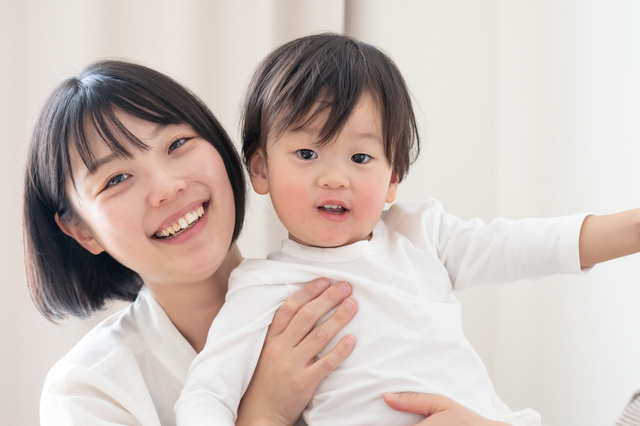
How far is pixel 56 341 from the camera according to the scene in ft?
5.60

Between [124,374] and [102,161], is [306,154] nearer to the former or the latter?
[102,161]

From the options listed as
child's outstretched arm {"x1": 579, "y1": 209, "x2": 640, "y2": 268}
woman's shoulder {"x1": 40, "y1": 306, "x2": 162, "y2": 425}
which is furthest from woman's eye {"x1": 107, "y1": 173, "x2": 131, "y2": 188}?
child's outstretched arm {"x1": 579, "y1": 209, "x2": 640, "y2": 268}

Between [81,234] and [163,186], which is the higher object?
[163,186]

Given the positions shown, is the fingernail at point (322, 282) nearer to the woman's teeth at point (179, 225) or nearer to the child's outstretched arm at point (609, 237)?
the woman's teeth at point (179, 225)

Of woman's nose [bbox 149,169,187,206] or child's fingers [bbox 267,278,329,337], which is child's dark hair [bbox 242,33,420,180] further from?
child's fingers [bbox 267,278,329,337]

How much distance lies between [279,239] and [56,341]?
846mm

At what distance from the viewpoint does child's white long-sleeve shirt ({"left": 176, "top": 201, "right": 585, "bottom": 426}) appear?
0.98 meters

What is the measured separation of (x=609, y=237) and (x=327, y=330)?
0.54 metres

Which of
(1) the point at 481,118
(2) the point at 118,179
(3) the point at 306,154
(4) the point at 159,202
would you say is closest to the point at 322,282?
(3) the point at 306,154

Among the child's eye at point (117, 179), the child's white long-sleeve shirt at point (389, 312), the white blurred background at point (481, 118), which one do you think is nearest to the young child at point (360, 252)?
the child's white long-sleeve shirt at point (389, 312)

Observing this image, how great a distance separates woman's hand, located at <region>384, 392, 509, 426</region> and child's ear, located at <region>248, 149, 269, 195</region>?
1.60 feet

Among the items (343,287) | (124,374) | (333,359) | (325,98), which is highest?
(325,98)

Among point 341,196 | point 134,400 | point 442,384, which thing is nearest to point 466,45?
point 341,196

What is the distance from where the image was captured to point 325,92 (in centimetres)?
102
